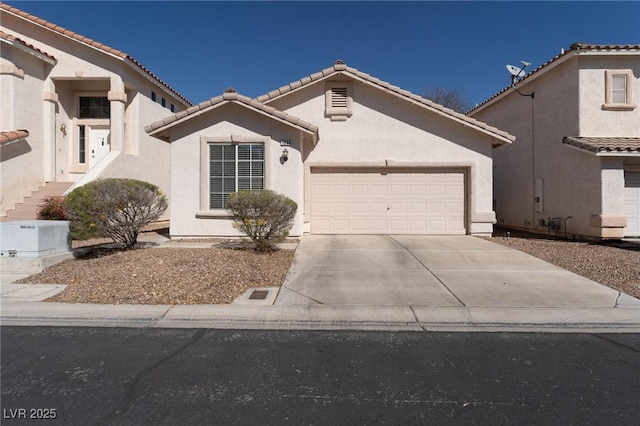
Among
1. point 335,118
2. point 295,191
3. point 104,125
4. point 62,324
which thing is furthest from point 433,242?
point 104,125

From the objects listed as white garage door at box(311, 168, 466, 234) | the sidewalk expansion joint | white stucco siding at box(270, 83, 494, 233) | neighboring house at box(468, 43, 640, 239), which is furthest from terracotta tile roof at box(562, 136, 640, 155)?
the sidewalk expansion joint

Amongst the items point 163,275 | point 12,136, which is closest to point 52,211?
point 12,136

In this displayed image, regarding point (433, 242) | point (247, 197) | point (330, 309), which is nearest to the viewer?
point (330, 309)

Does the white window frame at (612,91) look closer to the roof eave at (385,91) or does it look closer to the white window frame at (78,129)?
the roof eave at (385,91)

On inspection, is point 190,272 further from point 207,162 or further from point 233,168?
point 207,162

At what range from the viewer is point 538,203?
14758mm

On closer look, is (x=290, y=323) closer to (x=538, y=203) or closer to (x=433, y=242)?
(x=433, y=242)

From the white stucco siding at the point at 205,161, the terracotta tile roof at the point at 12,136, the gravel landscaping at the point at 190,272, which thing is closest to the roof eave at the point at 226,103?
the white stucco siding at the point at 205,161

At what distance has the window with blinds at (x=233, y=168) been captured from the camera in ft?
38.4

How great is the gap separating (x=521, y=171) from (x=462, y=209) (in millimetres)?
4803

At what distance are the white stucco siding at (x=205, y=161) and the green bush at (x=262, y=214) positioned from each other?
2.50m

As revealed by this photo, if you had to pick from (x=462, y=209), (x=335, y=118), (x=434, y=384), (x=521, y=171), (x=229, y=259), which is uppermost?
(x=335, y=118)

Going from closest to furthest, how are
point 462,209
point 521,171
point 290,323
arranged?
point 290,323, point 462,209, point 521,171

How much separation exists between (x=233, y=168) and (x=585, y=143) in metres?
10.8
